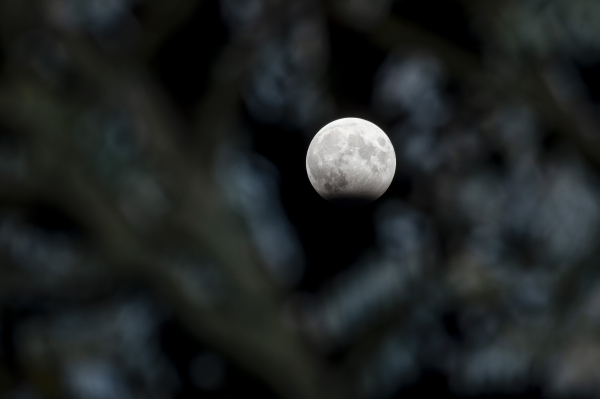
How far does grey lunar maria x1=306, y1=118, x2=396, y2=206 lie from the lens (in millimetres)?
1970

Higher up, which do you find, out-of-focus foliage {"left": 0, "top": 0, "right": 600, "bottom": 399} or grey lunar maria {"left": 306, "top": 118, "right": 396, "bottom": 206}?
out-of-focus foliage {"left": 0, "top": 0, "right": 600, "bottom": 399}

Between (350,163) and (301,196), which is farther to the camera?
(301,196)

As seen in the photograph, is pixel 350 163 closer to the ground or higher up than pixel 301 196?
closer to the ground

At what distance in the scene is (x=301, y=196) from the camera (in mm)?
5297

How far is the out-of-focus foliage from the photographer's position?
4461 millimetres

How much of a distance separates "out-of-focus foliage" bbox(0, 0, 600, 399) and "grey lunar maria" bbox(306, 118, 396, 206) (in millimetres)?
2571

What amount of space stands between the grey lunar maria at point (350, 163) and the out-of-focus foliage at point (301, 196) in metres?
2.57

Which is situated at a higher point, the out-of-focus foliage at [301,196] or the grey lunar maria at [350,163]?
the out-of-focus foliage at [301,196]

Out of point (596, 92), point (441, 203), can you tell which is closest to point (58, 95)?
point (441, 203)

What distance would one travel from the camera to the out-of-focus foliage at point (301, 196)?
446 cm

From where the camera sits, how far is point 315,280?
5.54 m

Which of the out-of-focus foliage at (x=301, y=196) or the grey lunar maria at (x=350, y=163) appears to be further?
the out-of-focus foliage at (x=301, y=196)

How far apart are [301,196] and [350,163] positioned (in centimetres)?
333

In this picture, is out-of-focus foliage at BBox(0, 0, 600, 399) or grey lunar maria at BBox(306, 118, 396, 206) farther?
out-of-focus foliage at BBox(0, 0, 600, 399)
